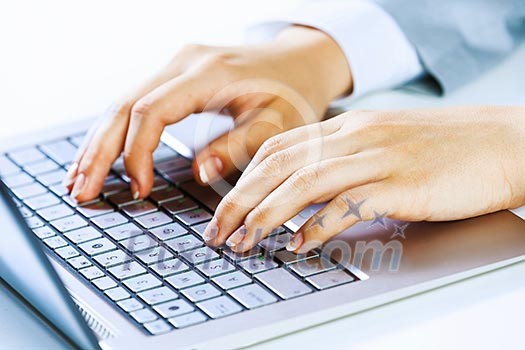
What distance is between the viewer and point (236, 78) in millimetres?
933

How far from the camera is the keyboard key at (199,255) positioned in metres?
0.72

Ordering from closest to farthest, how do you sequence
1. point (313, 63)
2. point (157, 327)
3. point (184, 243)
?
point (157, 327), point (184, 243), point (313, 63)

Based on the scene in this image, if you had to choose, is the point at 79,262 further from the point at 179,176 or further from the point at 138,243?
the point at 179,176

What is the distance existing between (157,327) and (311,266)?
12 cm

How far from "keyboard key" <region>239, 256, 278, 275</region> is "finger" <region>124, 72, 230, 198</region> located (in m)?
0.15

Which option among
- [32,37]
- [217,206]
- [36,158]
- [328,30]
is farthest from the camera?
[32,37]

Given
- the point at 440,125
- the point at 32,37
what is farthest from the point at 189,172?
the point at 32,37

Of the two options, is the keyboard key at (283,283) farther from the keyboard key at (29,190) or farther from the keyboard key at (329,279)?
the keyboard key at (29,190)

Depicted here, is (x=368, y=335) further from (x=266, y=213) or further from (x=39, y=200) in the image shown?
(x=39, y=200)

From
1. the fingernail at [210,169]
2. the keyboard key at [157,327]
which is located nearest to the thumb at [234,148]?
the fingernail at [210,169]

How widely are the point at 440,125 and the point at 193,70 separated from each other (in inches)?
9.4

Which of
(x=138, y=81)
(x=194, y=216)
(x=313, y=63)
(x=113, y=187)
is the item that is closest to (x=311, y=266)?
(x=194, y=216)

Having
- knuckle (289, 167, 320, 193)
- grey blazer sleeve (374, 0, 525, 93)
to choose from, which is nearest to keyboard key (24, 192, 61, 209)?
knuckle (289, 167, 320, 193)

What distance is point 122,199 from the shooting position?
833 mm
